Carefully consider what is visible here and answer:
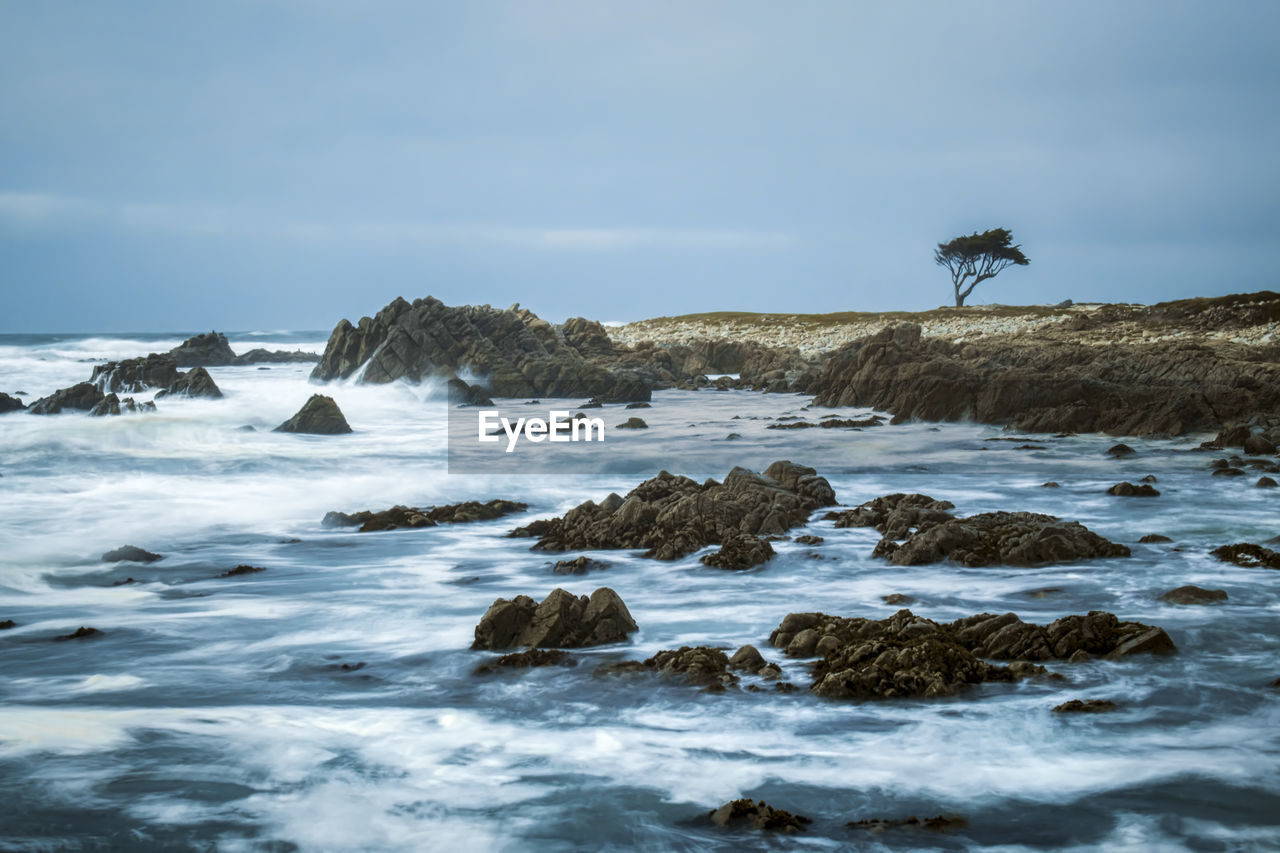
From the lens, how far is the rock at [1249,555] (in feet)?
37.6

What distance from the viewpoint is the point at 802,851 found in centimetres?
555

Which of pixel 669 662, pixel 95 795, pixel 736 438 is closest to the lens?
pixel 95 795

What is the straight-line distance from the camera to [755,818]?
19.3 feet

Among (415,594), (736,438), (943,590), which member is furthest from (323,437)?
(943,590)

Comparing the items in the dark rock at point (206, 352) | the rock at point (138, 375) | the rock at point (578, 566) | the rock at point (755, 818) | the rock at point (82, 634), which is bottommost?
the rock at point (755, 818)

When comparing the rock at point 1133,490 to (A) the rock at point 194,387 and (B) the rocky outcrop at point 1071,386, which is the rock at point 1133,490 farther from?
(A) the rock at point 194,387

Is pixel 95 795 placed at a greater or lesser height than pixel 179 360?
lesser

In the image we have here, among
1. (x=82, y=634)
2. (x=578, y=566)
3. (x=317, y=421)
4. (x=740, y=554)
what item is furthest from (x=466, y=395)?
(x=82, y=634)

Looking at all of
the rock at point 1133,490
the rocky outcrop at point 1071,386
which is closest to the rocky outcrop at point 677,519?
the rock at point 1133,490

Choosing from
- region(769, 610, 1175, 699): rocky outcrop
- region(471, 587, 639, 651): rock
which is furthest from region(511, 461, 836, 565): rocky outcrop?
region(769, 610, 1175, 699): rocky outcrop

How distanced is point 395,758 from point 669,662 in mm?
2373

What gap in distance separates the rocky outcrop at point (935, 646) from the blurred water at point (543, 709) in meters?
0.22

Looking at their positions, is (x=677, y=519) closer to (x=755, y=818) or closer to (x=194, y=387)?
(x=755, y=818)

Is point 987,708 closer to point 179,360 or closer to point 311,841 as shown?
point 311,841
